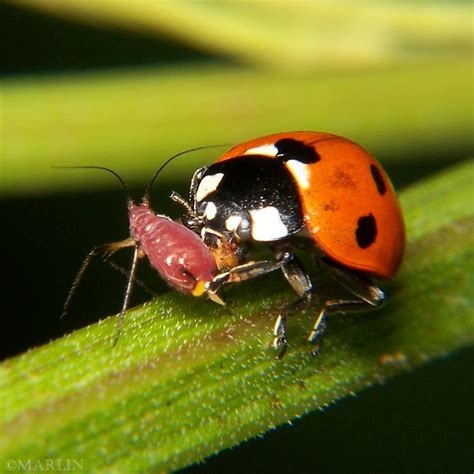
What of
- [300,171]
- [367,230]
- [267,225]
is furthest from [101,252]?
[367,230]

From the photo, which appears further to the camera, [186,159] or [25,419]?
[186,159]

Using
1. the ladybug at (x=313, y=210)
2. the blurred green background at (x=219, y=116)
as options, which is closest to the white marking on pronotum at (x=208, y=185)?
the ladybug at (x=313, y=210)

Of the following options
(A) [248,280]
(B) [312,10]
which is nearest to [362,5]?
(B) [312,10]

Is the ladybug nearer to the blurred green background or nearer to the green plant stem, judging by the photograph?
the green plant stem

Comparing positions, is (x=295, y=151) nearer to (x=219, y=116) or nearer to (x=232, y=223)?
(x=232, y=223)

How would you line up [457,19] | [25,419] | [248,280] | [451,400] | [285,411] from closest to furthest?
[25,419] < [285,411] < [248,280] < [451,400] < [457,19]

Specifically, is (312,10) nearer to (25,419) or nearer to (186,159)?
(186,159)

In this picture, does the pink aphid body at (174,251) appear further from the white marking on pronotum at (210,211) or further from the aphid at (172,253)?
the white marking on pronotum at (210,211)
